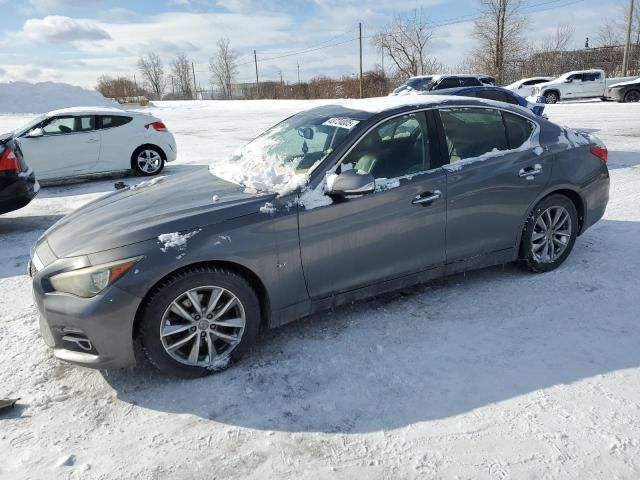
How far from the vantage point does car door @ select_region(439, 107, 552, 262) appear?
3881 millimetres

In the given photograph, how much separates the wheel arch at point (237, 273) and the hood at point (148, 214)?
238 millimetres

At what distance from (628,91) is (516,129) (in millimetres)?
22472

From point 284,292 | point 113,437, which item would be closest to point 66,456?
point 113,437

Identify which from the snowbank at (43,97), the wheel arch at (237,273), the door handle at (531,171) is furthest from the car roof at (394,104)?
the snowbank at (43,97)

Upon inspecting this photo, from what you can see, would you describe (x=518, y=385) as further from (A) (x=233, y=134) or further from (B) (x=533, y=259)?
(A) (x=233, y=134)

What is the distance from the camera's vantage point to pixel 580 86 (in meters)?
25.7

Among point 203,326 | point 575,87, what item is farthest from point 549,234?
point 575,87

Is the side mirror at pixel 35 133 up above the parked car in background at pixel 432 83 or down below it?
below

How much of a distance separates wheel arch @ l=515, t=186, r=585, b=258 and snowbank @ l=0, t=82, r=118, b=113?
143 ft

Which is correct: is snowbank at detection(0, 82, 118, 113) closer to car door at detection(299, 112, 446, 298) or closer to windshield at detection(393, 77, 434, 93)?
windshield at detection(393, 77, 434, 93)

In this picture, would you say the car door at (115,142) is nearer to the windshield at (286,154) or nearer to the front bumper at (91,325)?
the windshield at (286,154)

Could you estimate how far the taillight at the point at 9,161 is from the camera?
6.37 metres

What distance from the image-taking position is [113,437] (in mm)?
2686

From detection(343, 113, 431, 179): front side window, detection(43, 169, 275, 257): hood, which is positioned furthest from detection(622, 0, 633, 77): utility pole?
detection(43, 169, 275, 257): hood
